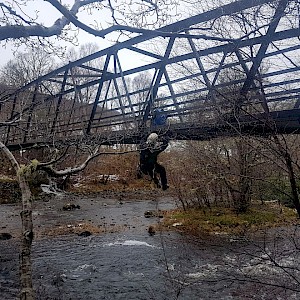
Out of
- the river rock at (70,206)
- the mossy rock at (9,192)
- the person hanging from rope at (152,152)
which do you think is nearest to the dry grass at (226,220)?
the person hanging from rope at (152,152)

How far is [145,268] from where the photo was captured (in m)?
8.36

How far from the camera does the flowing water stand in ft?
22.3

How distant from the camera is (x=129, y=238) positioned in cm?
1119

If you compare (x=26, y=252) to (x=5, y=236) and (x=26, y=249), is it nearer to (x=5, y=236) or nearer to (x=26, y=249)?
(x=26, y=249)

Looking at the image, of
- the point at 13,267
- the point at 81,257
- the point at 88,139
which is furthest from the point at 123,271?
the point at 88,139

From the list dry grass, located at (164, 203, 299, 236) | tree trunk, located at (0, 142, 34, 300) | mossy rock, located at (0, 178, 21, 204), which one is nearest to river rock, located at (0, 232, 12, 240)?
dry grass, located at (164, 203, 299, 236)

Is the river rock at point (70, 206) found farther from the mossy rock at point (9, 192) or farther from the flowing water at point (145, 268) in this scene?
the flowing water at point (145, 268)

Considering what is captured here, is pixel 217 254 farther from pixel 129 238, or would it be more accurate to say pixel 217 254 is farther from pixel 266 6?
pixel 266 6

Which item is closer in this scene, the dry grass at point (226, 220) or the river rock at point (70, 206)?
the dry grass at point (226, 220)

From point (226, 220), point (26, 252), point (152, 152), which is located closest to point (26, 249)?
point (26, 252)

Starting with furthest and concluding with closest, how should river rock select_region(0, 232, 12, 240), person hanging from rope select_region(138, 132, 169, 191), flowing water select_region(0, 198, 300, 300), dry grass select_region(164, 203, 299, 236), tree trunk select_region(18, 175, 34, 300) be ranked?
dry grass select_region(164, 203, 299, 236)
river rock select_region(0, 232, 12, 240)
person hanging from rope select_region(138, 132, 169, 191)
flowing water select_region(0, 198, 300, 300)
tree trunk select_region(18, 175, 34, 300)

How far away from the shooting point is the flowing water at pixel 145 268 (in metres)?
6.80

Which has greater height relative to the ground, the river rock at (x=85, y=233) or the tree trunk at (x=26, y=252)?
the tree trunk at (x=26, y=252)

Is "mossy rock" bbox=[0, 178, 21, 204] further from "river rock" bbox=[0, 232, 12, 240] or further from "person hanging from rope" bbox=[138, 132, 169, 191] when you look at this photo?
"person hanging from rope" bbox=[138, 132, 169, 191]
